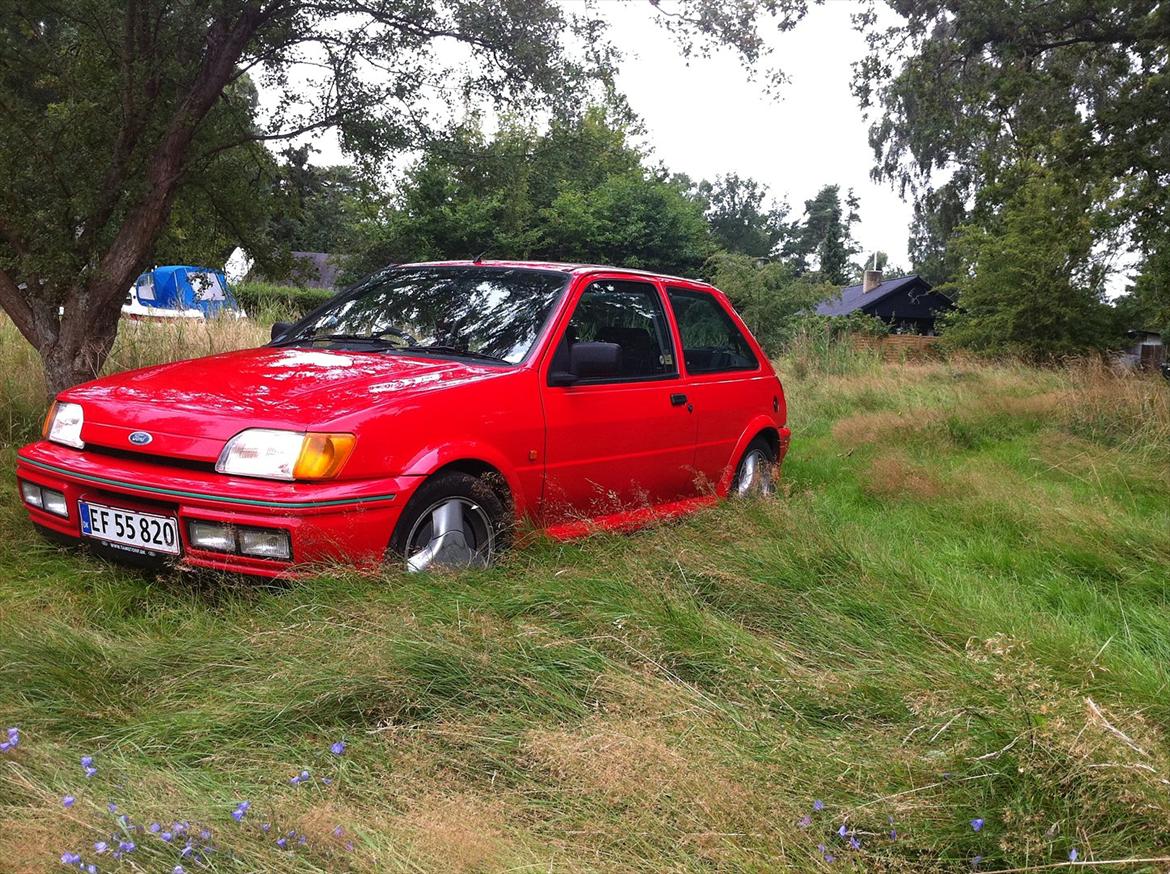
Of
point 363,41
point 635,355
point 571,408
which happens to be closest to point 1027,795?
point 571,408

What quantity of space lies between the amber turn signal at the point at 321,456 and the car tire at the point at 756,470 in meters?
3.02

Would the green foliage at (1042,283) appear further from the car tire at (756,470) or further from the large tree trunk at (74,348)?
the large tree trunk at (74,348)

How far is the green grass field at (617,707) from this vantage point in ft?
6.62

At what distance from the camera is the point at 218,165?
8.16 metres

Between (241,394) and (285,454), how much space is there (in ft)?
1.56

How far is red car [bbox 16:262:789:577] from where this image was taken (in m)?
3.49

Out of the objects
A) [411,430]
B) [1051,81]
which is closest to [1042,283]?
[1051,81]

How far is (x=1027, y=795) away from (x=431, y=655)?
5.48ft

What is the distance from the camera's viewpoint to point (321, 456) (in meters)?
3.49

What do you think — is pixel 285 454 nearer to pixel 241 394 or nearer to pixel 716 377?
pixel 241 394

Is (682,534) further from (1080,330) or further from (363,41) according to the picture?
Result: (1080,330)

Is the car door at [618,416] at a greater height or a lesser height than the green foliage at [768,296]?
lesser

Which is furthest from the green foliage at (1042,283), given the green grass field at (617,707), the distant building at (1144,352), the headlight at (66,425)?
the headlight at (66,425)

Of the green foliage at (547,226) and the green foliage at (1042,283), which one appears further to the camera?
the green foliage at (547,226)
